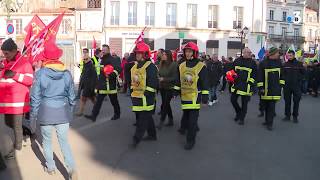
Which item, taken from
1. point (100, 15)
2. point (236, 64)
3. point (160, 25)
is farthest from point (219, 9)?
point (236, 64)

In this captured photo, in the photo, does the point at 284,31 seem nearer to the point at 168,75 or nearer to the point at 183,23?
the point at 183,23

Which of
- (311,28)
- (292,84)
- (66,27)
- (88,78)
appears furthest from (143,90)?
(311,28)

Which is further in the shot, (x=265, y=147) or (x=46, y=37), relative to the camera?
(x=265, y=147)

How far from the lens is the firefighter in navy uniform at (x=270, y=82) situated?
34.7 ft

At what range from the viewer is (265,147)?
8.65 m

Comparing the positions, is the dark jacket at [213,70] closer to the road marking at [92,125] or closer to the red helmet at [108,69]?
the road marking at [92,125]

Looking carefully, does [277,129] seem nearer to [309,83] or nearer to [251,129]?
[251,129]

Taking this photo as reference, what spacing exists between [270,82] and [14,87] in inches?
225

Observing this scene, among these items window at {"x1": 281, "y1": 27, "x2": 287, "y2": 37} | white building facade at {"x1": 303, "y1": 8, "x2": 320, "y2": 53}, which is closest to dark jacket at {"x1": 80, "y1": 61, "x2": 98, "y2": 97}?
window at {"x1": 281, "y1": 27, "x2": 287, "y2": 37}

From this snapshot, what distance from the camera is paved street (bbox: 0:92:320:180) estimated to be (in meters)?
6.73

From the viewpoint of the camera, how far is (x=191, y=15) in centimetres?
4984

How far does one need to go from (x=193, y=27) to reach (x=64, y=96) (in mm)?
44198

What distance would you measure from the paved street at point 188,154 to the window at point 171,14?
126 feet

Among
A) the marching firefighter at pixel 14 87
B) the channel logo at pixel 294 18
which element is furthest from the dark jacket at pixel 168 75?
the channel logo at pixel 294 18
